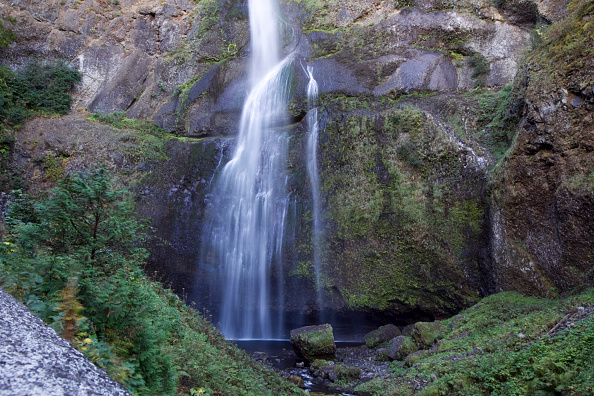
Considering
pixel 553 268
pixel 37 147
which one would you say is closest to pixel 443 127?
pixel 553 268

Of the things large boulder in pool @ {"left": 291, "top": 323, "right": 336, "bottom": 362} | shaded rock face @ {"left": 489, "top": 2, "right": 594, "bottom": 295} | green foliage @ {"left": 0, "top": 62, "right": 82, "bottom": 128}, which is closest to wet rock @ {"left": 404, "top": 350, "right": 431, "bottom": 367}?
large boulder in pool @ {"left": 291, "top": 323, "right": 336, "bottom": 362}

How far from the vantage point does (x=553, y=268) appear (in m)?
9.80

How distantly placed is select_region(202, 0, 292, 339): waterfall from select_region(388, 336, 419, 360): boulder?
19.7 ft

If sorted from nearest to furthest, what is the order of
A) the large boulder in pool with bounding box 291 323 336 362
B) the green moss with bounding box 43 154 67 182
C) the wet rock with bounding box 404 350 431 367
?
the wet rock with bounding box 404 350 431 367
the large boulder in pool with bounding box 291 323 336 362
the green moss with bounding box 43 154 67 182

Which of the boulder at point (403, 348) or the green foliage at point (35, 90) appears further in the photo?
the green foliage at point (35, 90)

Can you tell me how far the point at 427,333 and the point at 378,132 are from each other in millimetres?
7892

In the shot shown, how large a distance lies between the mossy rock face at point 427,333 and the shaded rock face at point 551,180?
93.6 inches

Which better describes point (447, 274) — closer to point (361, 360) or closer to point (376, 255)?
point (376, 255)

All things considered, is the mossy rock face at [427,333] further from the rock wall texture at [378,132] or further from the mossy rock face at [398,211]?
the mossy rock face at [398,211]

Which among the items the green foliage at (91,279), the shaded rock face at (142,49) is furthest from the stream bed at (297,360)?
the shaded rock face at (142,49)

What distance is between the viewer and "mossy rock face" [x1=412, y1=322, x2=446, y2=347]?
10.1 meters

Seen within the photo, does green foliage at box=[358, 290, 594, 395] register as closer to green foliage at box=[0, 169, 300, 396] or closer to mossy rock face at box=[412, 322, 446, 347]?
mossy rock face at box=[412, 322, 446, 347]

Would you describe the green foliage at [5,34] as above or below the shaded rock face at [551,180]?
above

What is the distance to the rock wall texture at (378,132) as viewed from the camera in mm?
10367
